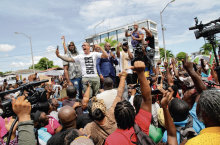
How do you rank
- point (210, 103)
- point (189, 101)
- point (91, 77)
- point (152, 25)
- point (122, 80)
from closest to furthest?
point (210, 103) < point (122, 80) < point (189, 101) < point (91, 77) < point (152, 25)

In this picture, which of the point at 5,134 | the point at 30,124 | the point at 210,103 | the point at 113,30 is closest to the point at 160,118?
the point at 210,103

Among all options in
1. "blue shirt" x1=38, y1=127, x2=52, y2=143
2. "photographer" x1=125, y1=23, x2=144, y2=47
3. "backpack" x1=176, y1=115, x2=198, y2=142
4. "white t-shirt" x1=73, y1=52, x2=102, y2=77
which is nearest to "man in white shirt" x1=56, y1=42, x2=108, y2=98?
"white t-shirt" x1=73, y1=52, x2=102, y2=77

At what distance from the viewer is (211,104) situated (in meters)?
1.24

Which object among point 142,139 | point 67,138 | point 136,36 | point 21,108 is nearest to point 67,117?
point 67,138

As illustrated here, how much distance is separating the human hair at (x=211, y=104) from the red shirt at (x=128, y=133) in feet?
1.72

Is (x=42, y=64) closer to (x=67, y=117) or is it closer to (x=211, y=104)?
(x=67, y=117)

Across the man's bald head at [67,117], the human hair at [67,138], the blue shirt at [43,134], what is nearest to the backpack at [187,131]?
the human hair at [67,138]

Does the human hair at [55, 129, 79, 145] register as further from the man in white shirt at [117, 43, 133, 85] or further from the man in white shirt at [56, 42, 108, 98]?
the man in white shirt at [117, 43, 133, 85]

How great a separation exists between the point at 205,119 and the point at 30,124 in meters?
1.61

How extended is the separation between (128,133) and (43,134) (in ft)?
5.47

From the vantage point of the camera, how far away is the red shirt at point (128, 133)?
4.81 feet

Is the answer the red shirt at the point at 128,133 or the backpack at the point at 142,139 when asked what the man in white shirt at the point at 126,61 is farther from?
the backpack at the point at 142,139

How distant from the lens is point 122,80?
2389 millimetres

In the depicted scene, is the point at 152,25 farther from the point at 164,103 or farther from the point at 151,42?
the point at 164,103
